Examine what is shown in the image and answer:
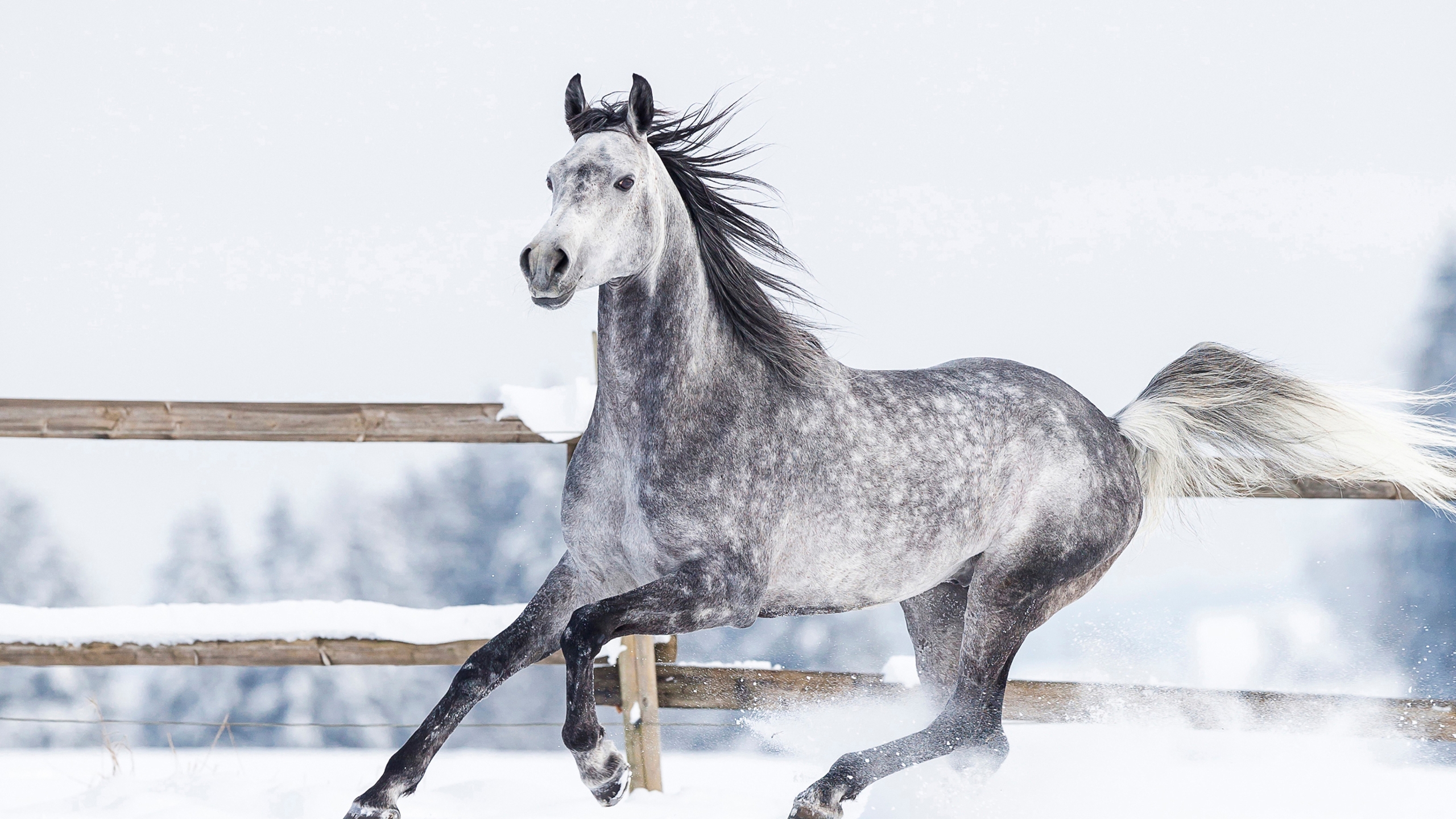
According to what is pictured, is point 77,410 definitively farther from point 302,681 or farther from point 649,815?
point 302,681

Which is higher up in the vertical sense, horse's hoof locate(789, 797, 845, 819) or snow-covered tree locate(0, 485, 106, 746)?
horse's hoof locate(789, 797, 845, 819)

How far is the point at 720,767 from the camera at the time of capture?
4.71m

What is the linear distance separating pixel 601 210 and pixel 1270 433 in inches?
92.8

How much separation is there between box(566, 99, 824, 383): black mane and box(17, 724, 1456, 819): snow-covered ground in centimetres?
138

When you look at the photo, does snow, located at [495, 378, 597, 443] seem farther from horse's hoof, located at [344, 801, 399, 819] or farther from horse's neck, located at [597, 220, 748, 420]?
horse's hoof, located at [344, 801, 399, 819]

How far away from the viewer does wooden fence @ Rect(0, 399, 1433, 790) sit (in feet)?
12.9

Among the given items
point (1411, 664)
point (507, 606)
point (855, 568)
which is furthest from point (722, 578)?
point (1411, 664)

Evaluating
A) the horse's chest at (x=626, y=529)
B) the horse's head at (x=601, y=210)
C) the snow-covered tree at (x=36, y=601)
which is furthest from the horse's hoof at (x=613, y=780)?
the snow-covered tree at (x=36, y=601)

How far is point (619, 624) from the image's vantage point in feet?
7.59

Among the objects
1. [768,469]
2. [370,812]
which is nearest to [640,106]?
[768,469]

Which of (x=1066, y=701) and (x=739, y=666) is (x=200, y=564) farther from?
(x=1066, y=701)

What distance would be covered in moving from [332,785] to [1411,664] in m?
11.3

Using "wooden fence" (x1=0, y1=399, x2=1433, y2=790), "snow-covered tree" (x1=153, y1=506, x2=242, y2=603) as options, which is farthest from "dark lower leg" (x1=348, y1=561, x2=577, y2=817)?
"snow-covered tree" (x1=153, y1=506, x2=242, y2=603)

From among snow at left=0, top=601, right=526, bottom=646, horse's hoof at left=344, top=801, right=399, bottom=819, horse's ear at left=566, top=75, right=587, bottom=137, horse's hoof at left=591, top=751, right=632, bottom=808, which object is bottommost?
snow at left=0, top=601, right=526, bottom=646
